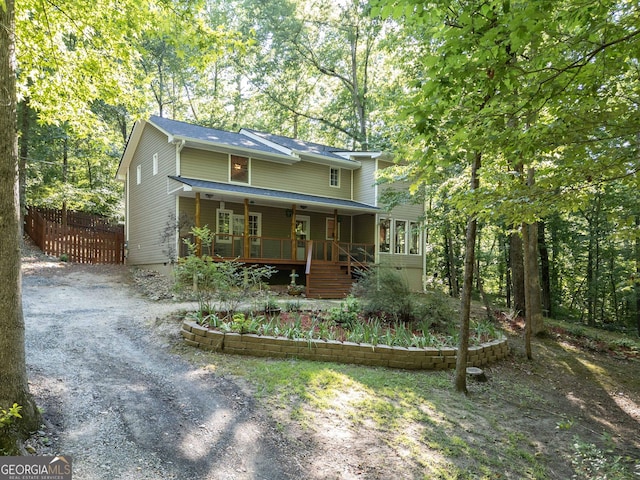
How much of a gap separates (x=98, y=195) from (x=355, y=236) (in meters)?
15.3

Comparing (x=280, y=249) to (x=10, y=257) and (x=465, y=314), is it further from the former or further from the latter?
(x=10, y=257)

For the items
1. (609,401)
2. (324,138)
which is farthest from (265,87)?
(609,401)

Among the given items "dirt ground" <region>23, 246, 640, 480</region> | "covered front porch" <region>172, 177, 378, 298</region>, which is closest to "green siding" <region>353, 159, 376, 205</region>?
"covered front porch" <region>172, 177, 378, 298</region>

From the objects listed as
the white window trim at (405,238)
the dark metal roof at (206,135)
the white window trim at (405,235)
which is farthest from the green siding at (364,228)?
the dark metal roof at (206,135)

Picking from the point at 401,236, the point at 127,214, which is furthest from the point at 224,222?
the point at 401,236

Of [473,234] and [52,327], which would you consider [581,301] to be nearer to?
[473,234]

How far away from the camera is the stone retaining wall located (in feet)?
20.7

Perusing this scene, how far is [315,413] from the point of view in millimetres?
4246

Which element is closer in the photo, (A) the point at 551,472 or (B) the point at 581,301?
(A) the point at 551,472

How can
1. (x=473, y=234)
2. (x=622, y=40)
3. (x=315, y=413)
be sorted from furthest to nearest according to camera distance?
(x=473, y=234), (x=315, y=413), (x=622, y=40)

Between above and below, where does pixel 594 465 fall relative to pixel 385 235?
below

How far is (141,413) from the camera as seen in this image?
3.83 m

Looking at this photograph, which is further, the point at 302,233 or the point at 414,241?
the point at 414,241

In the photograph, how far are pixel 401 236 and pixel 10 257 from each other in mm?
17733
